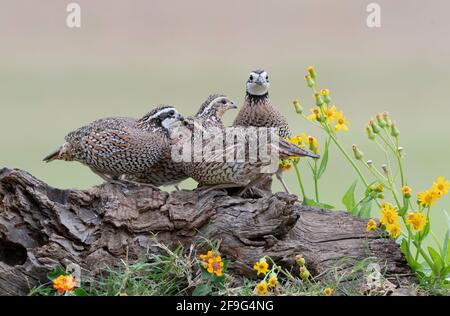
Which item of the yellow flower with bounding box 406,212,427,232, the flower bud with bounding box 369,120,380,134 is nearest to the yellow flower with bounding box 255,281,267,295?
the yellow flower with bounding box 406,212,427,232

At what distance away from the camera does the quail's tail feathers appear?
6652mm

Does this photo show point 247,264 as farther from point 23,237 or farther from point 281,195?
point 23,237

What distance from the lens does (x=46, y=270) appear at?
6.16m

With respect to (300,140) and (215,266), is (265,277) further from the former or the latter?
(300,140)

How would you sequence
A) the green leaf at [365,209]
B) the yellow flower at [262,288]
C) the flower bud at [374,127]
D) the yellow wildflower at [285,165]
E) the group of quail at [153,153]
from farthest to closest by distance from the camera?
the green leaf at [365,209] < the yellow wildflower at [285,165] < the flower bud at [374,127] < the group of quail at [153,153] < the yellow flower at [262,288]

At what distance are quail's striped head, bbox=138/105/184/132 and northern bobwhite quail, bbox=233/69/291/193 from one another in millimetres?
694

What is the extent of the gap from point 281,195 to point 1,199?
5.57 feet

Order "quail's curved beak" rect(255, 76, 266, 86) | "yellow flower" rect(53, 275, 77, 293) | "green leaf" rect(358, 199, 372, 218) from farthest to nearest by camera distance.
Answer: "quail's curved beak" rect(255, 76, 266, 86)
"green leaf" rect(358, 199, 372, 218)
"yellow flower" rect(53, 275, 77, 293)

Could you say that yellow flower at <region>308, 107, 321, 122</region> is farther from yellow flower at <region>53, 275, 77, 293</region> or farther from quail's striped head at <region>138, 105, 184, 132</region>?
yellow flower at <region>53, 275, 77, 293</region>

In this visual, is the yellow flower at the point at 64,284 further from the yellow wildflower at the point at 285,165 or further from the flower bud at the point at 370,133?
the flower bud at the point at 370,133

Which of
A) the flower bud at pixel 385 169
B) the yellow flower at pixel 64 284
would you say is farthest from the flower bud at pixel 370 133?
the yellow flower at pixel 64 284

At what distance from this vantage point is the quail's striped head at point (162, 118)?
680 centimetres

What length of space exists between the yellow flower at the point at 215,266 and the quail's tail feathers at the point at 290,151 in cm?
89

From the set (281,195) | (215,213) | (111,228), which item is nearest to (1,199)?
(111,228)
